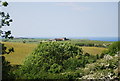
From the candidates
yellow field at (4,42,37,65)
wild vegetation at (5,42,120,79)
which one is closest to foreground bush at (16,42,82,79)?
wild vegetation at (5,42,120,79)

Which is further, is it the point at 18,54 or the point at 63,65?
the point at 18,54

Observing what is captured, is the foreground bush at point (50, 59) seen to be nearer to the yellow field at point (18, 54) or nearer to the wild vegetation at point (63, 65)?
the wild vegetation at point (63, 65)

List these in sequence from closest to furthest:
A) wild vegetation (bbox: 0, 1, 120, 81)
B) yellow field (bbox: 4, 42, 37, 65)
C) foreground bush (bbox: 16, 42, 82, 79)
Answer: wild vegetation (bbox: 0, 1, 120, 81) < foreground bush (bbox: 16, 42, 82, 79) < yellow field (bbox: 4, 42, 37, 65)

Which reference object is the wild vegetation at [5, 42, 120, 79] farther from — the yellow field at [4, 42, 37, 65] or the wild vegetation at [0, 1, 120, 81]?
the yellow field at [4, 42, 37, 65]

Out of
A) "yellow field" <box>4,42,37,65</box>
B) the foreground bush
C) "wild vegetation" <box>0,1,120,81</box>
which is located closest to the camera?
"wild vegetation" <box>0,1,120,81</box>

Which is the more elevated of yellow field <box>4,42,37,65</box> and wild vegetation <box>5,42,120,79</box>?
wild vegetation <box>5,42,120,79</box>

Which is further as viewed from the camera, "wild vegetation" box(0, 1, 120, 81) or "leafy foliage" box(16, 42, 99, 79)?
"leafy foliage" box(16, 42, 99, 79)

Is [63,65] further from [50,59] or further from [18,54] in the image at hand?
[18,54]

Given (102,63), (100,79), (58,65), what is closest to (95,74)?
(100,79)

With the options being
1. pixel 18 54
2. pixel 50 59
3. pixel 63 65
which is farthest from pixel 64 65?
pixel 18 54

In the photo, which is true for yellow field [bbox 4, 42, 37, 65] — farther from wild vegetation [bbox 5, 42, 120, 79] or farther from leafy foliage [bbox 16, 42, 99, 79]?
wild vegetation [bbox 5, 42, 120, 79]

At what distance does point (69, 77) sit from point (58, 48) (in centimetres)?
651

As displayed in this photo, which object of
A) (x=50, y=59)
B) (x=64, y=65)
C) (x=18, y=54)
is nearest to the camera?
(x=64, y=65)

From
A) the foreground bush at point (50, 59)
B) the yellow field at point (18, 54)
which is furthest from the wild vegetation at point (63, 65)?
the yellow field at point (18, 54)
